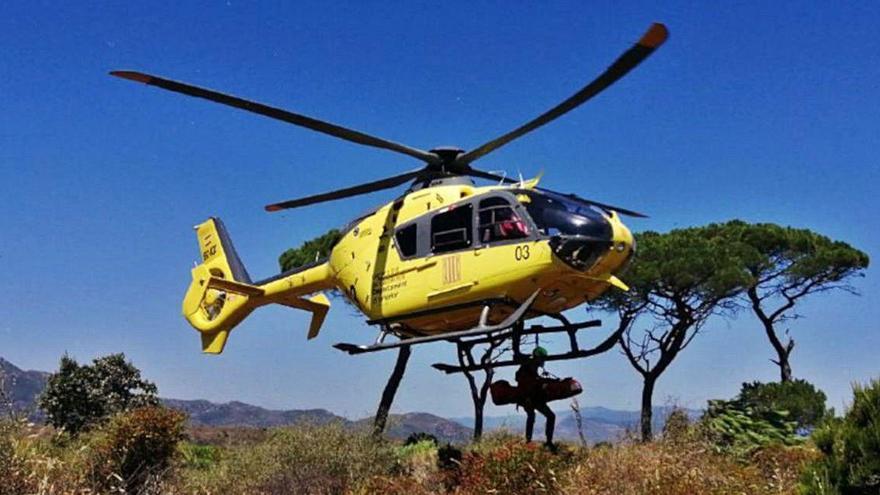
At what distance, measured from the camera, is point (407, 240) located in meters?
11.0

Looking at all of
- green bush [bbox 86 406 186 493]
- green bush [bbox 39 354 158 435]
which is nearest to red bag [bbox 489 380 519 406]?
green bush [bbox 86 406 186 493]

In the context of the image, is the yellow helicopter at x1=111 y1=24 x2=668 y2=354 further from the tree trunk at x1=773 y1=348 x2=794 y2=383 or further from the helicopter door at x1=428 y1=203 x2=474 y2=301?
the tree trunk at x1=773 y1=348 x2=794 y2=383

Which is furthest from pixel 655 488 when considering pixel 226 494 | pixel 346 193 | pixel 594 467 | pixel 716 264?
pixel 716 264

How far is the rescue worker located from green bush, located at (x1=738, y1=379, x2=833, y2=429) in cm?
1347

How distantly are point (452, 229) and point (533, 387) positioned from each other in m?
2.40

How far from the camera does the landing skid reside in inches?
374

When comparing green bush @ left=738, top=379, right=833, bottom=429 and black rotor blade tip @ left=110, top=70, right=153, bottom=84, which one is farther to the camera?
green bush @ left=738, top=379, right=833, bottom=429

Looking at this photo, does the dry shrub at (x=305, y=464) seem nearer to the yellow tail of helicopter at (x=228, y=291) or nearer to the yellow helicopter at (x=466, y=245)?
the yellow tail of helicopter at (x=228, y=291)

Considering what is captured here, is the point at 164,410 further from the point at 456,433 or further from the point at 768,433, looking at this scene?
the point at 768,433

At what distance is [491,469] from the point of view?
10.2 meters

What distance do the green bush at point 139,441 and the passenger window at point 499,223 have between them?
7260 mm

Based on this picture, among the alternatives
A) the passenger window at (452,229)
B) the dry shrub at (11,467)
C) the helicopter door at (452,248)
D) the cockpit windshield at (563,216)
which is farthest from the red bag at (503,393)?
the dry shrub at (11,467)

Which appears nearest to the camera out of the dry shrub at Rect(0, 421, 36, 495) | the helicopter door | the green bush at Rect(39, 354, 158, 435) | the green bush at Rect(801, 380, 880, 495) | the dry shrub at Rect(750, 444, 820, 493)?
the green bush at Rect(801, 380, 880, 495)

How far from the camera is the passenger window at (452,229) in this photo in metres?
10.3
